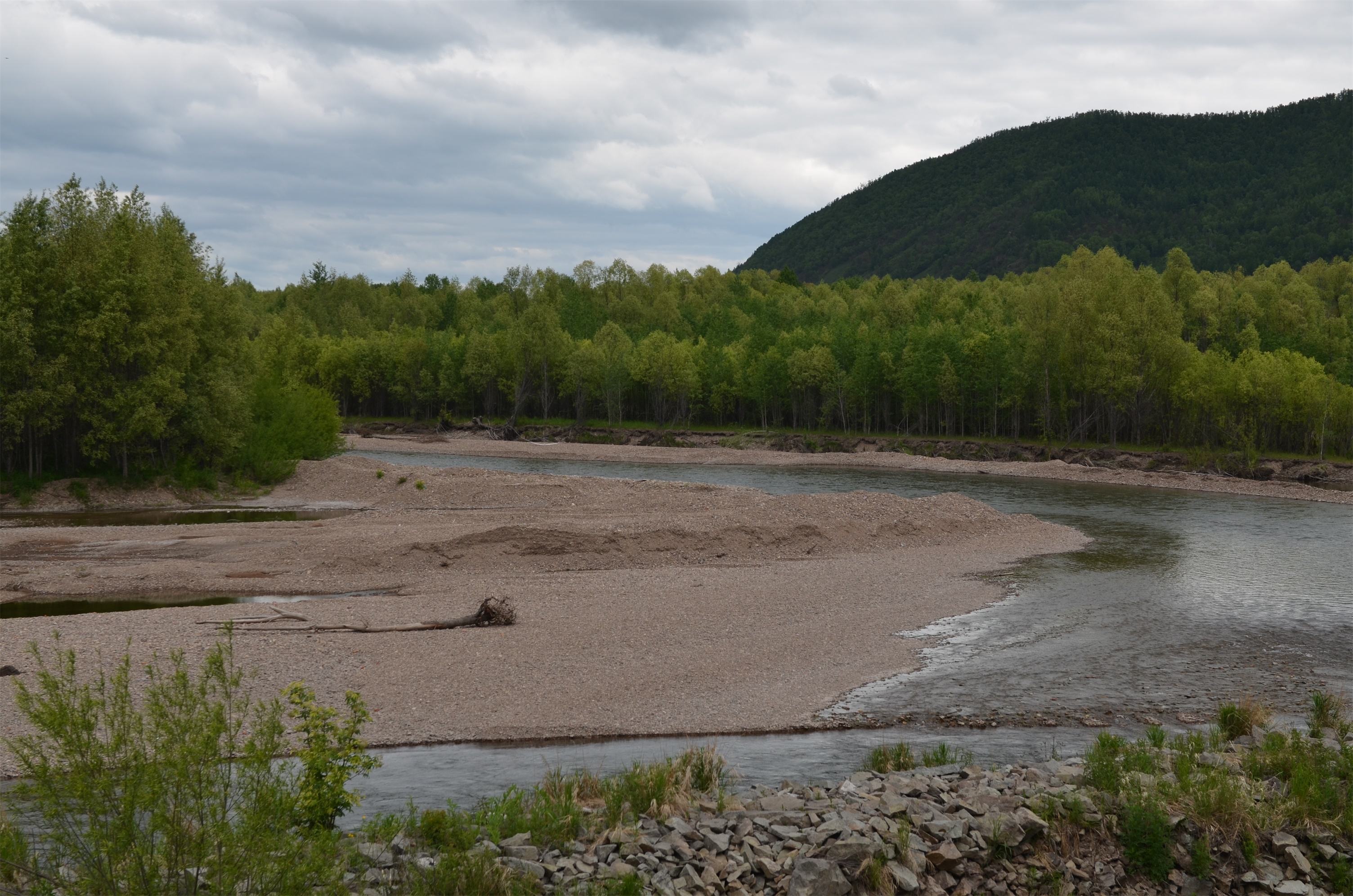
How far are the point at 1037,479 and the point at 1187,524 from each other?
25.1 meters

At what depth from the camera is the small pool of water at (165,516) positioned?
127ft

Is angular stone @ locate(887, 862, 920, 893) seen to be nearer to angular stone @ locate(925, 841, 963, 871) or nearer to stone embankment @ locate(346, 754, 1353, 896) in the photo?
stone embankment @ locate(346, 754, 1353, 896)

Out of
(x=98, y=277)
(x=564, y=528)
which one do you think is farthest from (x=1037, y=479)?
(x=98, y=277)

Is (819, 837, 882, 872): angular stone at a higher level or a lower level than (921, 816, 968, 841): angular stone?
higher

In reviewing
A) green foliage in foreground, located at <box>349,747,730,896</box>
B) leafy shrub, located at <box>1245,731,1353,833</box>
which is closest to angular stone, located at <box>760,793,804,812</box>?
green foliage in foreground, located at <box>349,747,730,896</box>

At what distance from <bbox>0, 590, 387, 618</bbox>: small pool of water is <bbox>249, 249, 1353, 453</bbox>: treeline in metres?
50.8

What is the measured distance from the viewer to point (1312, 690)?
18922 millimetres

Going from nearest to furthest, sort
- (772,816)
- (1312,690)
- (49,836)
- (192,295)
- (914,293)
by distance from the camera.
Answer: (49,836) → (772,816) → (1312,690) → (192,295) → (914,293)

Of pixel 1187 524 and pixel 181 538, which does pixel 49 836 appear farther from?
pixel 1187 524

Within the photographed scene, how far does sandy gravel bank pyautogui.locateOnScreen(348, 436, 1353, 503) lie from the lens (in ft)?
208

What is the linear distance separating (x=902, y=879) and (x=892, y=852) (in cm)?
38

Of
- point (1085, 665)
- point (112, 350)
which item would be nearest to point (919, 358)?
point (112, 350)

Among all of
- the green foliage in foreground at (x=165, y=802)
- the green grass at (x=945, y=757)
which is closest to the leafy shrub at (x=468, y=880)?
the green foliage in foreground at (x=165, y=802)

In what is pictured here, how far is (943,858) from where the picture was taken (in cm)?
1128
